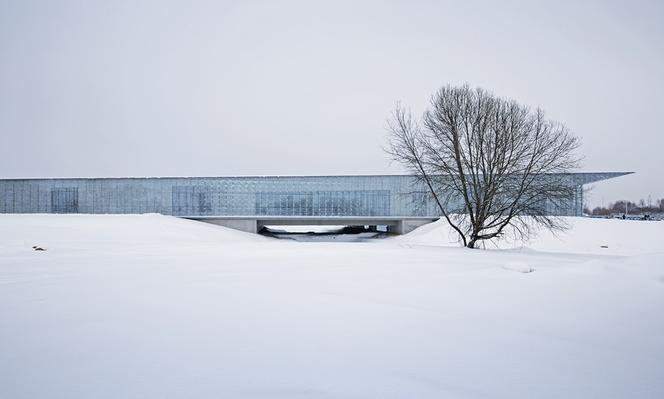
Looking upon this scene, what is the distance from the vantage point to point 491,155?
14.3 metres

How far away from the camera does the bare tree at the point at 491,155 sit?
45.2 ft

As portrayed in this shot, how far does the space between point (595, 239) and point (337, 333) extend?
89.4 ft

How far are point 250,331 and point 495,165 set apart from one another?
13.2 m

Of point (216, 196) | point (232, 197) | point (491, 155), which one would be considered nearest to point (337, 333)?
point (491, 155)

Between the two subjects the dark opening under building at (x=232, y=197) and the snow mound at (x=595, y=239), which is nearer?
the snow mound at (x=595, y=239)

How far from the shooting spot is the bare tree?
13766 mm

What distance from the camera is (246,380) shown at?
8.81 ft

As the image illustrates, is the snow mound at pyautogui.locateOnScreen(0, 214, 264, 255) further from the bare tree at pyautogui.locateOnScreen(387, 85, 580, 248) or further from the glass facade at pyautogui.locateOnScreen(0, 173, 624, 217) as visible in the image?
the bare tree at pyautogui.locateOnScreen(387, 85, 580, 248)

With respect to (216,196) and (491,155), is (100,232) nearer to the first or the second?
(216,196)

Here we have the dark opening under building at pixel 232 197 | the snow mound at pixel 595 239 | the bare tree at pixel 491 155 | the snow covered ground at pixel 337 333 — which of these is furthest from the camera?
the dark opening under building at pixel 232 197

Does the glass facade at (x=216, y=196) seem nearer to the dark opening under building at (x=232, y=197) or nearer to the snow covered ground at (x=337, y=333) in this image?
the dark opening under building at (x=232, y=197)

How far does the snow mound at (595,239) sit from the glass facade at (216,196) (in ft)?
31.7

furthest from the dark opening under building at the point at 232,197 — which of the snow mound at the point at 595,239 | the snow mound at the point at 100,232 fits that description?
the snow mound at the point at 595,239

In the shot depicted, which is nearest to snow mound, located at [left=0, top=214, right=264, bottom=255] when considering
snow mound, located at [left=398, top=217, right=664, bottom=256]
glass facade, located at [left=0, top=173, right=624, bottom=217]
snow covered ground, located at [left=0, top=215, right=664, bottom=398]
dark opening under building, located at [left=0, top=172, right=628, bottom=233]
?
dark opening under building, located at [left=0, top=172, right=628, bottom=233]
